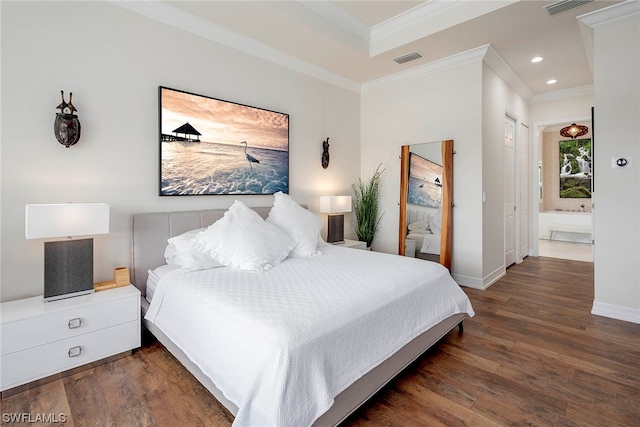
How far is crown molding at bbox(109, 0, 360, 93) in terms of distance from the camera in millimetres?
2742

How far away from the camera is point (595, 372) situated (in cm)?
213

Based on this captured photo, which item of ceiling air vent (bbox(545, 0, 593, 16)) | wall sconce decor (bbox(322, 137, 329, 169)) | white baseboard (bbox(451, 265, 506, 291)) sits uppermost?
ceiling air vent (bbox(545, 0, 593, 16))

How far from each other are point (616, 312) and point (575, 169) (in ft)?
21.3

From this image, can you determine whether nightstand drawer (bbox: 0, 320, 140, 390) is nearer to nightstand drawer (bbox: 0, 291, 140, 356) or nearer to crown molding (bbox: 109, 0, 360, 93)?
nightstand drawer (bbox: 0, 291, 140, 356)

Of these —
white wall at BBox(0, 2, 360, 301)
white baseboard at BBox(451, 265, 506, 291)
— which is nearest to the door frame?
white baseboard at BBox(451, 265, 506, 291)

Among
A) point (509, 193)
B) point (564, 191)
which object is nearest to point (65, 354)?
point (509, 193)

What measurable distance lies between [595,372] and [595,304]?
4.53ft

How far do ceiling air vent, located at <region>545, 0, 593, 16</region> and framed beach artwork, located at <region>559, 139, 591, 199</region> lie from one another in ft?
21.4

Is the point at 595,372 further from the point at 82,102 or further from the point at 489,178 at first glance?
the point at 82,102

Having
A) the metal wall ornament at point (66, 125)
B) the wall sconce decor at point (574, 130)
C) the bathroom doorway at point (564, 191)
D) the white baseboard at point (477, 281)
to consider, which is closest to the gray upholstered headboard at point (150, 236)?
the metal wall ornament at point (66, 125)

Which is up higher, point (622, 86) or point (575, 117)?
point (575, 117)

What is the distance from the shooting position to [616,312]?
3.05 meters

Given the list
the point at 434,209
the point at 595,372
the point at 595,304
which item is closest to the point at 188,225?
the point at 434,209

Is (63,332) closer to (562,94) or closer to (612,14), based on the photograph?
(612,14)
